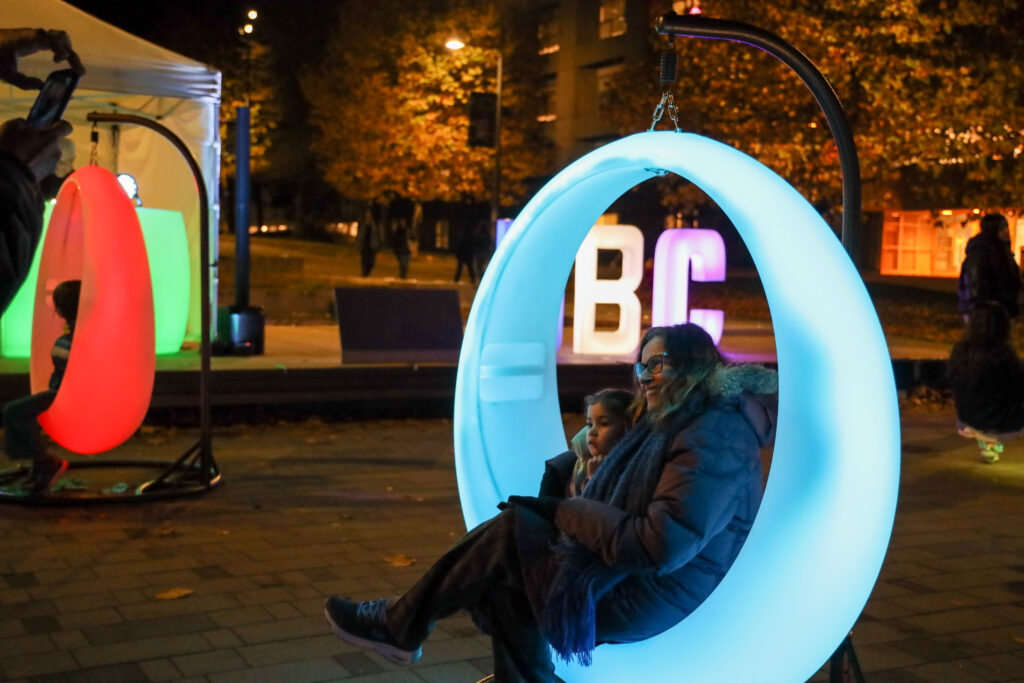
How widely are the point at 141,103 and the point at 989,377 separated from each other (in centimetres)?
1072

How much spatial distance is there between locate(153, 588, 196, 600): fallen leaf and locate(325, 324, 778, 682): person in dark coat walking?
215 centimetres

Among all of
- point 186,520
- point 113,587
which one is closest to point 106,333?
point 186,520

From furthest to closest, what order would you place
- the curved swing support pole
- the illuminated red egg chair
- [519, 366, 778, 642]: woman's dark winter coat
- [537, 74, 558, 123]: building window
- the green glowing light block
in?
[537, 74, 558, 123]: building window
the green glowing light block
the curved swing support pole
the illuminated red egg chair
[519, 366, 778, 642]: woman's dark winter coat

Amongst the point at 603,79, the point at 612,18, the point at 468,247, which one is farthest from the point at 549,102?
the point at 468,247

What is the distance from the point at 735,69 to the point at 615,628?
22702 millimetres

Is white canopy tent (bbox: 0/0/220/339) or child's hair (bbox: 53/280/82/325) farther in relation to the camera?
white canopy tent (bbox: 0/0/220/339)

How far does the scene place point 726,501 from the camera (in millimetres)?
3777

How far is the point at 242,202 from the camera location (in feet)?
48.6

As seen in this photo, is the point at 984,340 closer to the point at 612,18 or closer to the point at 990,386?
the point at 990,386

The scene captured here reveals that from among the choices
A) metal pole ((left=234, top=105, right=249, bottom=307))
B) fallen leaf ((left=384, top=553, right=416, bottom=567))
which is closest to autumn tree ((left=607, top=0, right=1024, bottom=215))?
metal pole ((left=234, top=105, right=249, bottom=307))

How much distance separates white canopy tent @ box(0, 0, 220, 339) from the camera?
42.2 feet

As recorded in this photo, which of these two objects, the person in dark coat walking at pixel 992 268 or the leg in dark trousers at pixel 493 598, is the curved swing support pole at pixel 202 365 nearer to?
the leg in dark trousers at pixel 493 598

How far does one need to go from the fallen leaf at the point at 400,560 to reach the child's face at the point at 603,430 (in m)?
2.60

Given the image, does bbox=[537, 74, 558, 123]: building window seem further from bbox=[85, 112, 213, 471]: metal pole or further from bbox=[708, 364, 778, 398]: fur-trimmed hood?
bbox=[708, 364, 778, 398]: fur-trimmed hood
